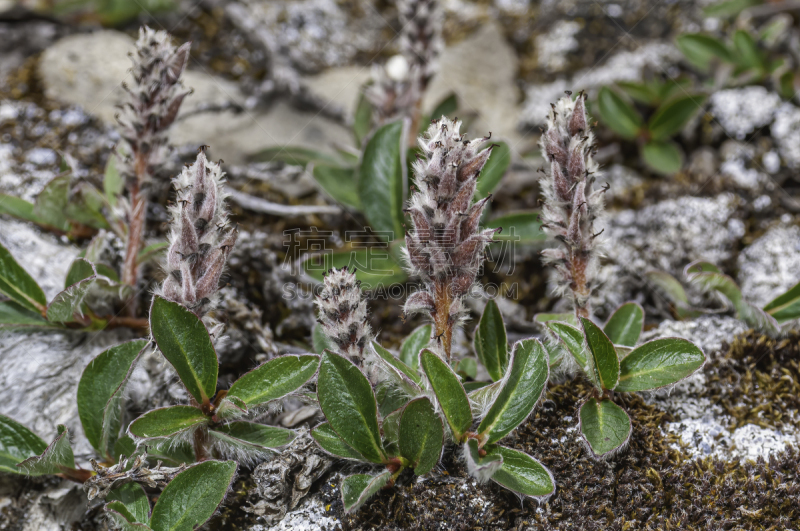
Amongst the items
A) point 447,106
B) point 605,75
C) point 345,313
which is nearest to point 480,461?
point 345,313

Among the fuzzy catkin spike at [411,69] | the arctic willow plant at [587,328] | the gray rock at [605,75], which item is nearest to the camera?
the arctic willow plant at [587,328]

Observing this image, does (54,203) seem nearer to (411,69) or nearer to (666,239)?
(411,69)

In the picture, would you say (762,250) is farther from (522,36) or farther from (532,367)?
(522,36)

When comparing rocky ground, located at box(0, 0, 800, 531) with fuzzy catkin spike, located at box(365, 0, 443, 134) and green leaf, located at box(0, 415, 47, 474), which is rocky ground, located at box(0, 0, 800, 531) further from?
fuzzy catkin spike, located at box(365, 0, 443, 134)

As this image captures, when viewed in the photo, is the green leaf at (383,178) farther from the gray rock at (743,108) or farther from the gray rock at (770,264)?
the gray rock at (743,108)

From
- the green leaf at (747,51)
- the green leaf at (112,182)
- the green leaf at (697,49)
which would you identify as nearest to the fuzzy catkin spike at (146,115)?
the green leaf at (112,182)

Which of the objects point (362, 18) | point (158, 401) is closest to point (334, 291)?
point (158, 401)
